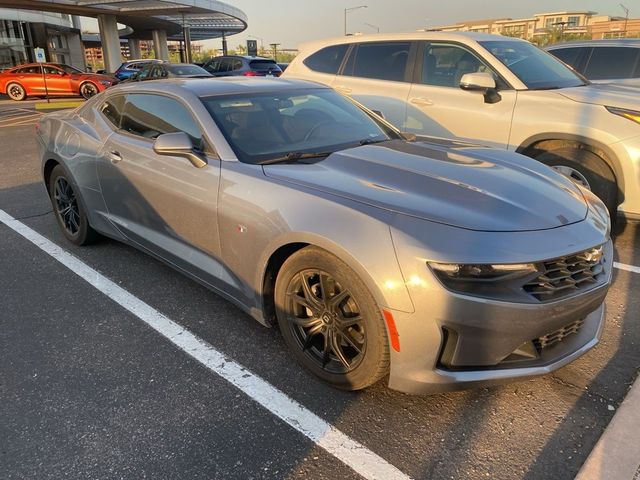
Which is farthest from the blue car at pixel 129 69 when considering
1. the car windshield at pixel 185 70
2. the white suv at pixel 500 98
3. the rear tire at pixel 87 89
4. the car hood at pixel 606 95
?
the car hood at pixel 606 95

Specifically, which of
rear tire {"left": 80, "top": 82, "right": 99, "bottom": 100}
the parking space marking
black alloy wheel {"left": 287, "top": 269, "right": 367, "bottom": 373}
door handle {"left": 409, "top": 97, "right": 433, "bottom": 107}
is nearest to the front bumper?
black alloy wheel {"left": 287, "top": 269, "right": 367, "bottom": 373}

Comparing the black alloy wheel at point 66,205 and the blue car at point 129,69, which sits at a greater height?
the blue car at point 129,69

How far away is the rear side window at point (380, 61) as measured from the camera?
6113mm

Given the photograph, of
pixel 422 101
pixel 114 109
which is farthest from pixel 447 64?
pixel 114 109

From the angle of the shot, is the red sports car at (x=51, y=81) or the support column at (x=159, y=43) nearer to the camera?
the red sports car at (x=51, y=81)

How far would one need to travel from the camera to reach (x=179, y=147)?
3.10 m

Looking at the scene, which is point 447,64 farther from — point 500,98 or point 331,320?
point 331,320

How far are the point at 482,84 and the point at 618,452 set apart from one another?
12.5 ft

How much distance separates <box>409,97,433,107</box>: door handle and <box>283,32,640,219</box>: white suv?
0.04 feet

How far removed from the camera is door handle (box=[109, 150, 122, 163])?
3892mm

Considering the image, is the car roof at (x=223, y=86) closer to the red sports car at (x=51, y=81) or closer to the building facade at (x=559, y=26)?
the red sports car at (x=51, y=81)

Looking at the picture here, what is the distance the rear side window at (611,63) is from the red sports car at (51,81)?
17.8m

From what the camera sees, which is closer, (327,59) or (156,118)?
(156,118)

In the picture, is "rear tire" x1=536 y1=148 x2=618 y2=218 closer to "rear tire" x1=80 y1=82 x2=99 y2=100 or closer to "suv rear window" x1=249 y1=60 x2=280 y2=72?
"suv rear window" x1=249 y1=60 x2=280 y2=72
